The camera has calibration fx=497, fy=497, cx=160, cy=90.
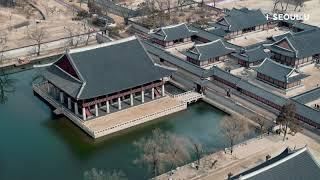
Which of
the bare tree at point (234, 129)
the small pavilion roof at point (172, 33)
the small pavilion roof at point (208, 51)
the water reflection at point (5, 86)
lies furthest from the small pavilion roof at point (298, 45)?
the water reflection at point (5, 86)

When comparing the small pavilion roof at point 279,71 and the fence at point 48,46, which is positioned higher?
the small pavilion roof at point 279,71

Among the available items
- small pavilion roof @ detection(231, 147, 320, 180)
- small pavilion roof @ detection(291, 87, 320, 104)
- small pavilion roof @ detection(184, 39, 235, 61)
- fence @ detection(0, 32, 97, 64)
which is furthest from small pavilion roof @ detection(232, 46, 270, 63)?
small pavilion roof @ detection(231, 147, 320, 180)

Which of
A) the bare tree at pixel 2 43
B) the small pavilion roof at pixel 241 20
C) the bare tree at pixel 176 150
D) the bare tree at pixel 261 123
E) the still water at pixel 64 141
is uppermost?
the small pavilion roof at pixel 241 20

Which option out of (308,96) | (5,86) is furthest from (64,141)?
(308,96)

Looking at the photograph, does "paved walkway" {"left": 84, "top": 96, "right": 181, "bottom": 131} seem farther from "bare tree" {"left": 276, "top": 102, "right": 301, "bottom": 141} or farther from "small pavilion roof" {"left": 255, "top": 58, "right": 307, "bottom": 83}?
"bare tree" {"left": 276, "top": 102, "right": 301, "bottom": 141}

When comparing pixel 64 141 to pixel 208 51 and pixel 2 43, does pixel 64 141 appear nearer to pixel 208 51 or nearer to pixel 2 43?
pixel 208 51

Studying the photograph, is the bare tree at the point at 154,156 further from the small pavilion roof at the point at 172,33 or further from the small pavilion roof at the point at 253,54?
the small pavilion roof at the point at 172,33
